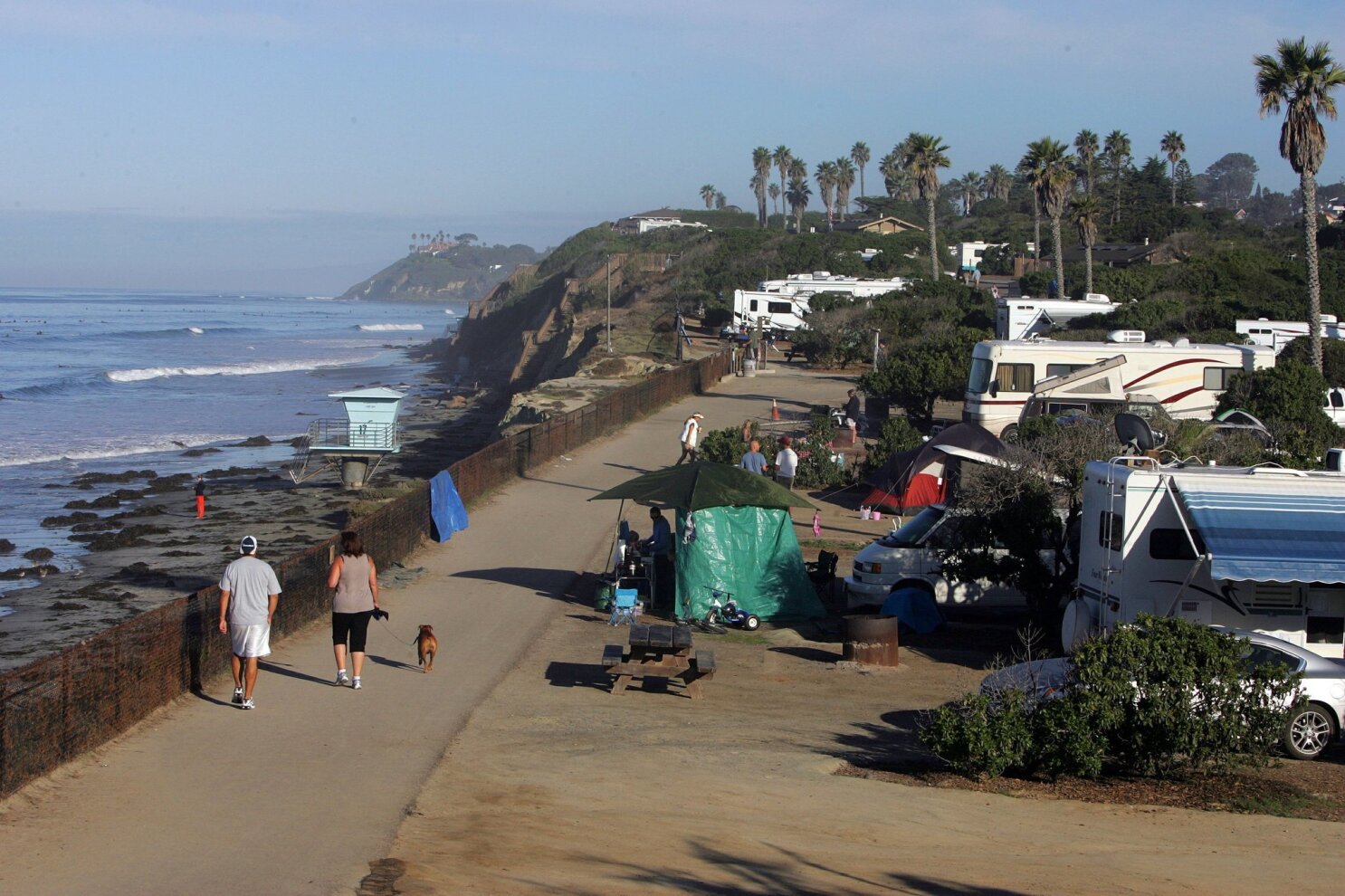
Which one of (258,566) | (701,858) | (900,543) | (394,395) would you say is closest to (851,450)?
(394,395)

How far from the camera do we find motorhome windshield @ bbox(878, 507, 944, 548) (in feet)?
57.4

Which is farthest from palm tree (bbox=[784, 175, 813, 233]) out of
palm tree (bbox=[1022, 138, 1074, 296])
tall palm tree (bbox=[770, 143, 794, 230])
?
palm tree (bbox=[1022, 138, 1074, 296])

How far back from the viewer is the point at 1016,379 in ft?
103

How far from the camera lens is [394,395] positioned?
29422 mm

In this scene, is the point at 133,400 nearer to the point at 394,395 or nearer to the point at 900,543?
the point at 394,395

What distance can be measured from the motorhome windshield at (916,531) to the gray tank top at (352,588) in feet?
25.7

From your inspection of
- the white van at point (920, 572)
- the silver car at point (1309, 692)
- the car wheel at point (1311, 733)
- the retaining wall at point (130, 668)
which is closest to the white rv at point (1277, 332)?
the white van at point (920, 572)

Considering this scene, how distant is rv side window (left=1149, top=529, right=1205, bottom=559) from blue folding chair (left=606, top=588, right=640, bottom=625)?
6254 mm

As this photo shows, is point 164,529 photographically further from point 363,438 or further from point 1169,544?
point 1169,544

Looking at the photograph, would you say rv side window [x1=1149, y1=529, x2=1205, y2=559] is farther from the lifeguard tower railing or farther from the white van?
the lifeguard tower railing

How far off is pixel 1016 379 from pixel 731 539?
16.3 m

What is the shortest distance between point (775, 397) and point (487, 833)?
35218mm

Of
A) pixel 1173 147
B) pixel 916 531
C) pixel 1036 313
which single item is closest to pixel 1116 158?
pixel 1173 147

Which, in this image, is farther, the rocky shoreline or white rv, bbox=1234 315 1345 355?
white rv, bbox=1234 315 1345 355
